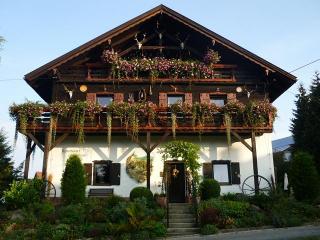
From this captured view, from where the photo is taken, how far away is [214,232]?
13930mm

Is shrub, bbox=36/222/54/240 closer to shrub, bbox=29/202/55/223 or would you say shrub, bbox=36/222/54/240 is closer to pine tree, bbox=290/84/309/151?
shrub, bbox=29/202/55/223

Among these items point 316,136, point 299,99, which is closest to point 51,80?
point 316,136

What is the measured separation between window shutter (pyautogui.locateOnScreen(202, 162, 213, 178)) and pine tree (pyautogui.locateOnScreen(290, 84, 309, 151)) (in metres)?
11.4

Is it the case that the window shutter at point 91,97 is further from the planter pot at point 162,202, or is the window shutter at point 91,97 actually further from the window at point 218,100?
the planter pot at point 162,202

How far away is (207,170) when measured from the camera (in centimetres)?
1972

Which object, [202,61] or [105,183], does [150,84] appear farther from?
[105,183]

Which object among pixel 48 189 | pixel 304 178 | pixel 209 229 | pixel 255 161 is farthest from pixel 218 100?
pixel 48 189

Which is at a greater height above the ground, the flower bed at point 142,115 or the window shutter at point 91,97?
the window shutter at point 91,97

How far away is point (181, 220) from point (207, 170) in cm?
459

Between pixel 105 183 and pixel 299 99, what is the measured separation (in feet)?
60.2

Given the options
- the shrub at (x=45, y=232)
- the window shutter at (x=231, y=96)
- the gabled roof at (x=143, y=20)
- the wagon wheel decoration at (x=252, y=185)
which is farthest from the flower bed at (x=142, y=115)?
the shrub at (x=45, y=232)

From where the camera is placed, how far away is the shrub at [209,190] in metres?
17.5

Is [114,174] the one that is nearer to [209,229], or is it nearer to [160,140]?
[160,140]

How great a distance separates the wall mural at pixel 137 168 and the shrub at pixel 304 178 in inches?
247
